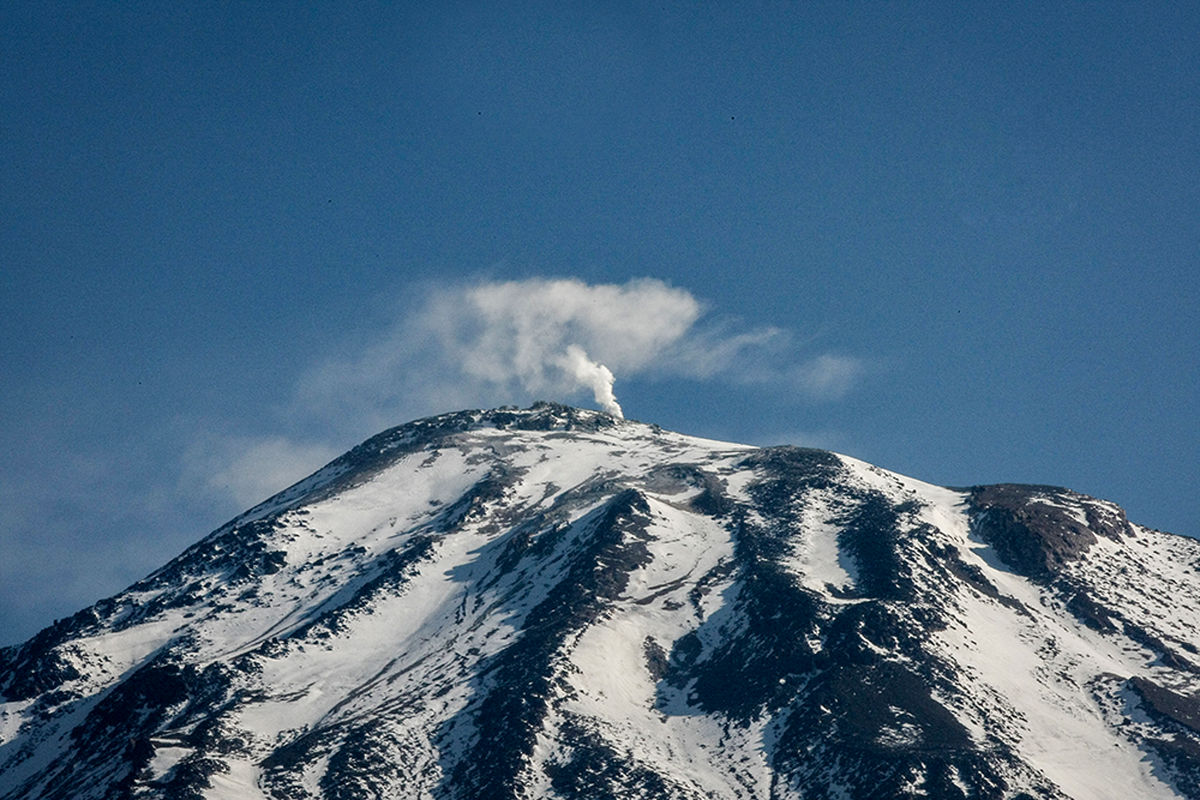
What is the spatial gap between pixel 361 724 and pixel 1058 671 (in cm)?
7478

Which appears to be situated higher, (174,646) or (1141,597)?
(1141,597)

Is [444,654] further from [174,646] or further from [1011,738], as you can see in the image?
[1011,738]

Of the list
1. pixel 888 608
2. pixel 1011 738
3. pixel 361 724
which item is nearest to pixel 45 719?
pixel 361 724

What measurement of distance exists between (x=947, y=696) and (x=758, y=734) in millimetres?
19855

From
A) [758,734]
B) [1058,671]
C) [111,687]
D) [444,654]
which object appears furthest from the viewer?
[111,687]

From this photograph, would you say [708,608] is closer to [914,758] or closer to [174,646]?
[914,758]

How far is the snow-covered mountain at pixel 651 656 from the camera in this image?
119m

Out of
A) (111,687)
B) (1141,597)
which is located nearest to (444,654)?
(111,687)

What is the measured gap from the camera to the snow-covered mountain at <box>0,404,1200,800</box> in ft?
389

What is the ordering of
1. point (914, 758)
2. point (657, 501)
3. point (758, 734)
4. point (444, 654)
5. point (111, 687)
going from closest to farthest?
point (914, 758) → point (758, 734) → point (444, 654) → point (111, 687) → point (657, 501)

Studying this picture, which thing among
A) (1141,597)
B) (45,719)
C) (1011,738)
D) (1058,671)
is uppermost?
(1141,597)

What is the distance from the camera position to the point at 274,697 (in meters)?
142

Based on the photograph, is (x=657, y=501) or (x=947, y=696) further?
(x=657, y=501)

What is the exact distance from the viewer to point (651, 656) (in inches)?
5566
